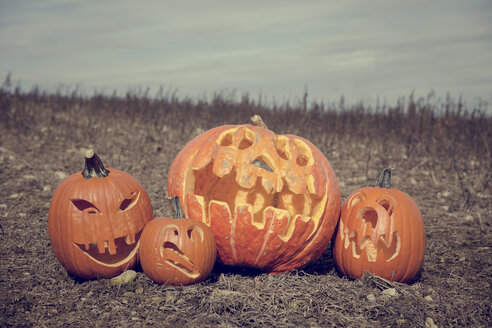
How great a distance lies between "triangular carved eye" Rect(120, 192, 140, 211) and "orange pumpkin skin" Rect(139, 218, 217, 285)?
326mm

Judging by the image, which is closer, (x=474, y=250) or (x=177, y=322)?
(x=177, y=322)

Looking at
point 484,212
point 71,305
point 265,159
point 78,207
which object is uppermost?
point 265,159

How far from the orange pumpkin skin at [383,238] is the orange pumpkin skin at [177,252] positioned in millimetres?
1243

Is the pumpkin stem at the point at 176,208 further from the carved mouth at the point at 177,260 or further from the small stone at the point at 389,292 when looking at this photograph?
the small stone at the point at 389,292

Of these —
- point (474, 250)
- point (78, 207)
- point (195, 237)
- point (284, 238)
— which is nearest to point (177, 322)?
point (195, 237)

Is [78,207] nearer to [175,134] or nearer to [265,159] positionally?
[265,159]

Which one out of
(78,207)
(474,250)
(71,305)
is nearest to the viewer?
(71,305)

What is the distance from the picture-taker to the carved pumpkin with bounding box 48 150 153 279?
3490 mm

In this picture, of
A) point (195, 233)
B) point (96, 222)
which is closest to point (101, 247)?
point (96, 222)

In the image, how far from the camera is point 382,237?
3.68 m

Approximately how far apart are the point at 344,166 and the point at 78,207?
673 centimetres

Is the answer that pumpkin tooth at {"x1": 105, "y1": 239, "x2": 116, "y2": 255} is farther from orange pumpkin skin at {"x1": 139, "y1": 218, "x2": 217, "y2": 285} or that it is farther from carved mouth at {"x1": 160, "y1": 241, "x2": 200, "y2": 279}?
carved mouth at {"x1": 160, "y1": 241, "x2": 200, "y2": 279}

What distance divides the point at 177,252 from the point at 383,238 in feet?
5.70

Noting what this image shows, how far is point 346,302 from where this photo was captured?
3.22m
